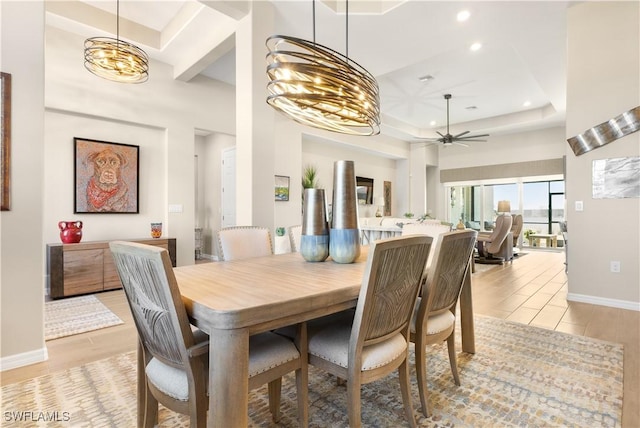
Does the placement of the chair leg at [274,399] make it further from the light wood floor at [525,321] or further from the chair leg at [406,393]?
the light wood floor at [525,321]

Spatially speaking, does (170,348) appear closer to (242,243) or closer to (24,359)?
(242,243)

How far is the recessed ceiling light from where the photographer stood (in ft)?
11.6

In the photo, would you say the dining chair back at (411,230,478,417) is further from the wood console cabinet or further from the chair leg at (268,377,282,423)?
the wood console cabinet

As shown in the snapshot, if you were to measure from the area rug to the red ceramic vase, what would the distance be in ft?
2.28

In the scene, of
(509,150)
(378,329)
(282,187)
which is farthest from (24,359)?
(509,150)

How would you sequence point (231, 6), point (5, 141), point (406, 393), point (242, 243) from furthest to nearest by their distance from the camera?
point (231, 6), point (242, 243), point (5, 141), point (406, 393)

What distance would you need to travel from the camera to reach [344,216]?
190cm

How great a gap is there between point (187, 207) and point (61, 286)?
1953mm

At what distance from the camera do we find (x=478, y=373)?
2.07m

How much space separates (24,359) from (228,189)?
4.83m

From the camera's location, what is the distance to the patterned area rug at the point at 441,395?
1.61 m

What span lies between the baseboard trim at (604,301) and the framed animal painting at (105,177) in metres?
5.83

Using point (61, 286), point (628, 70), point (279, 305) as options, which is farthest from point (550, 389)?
point (61, 286)

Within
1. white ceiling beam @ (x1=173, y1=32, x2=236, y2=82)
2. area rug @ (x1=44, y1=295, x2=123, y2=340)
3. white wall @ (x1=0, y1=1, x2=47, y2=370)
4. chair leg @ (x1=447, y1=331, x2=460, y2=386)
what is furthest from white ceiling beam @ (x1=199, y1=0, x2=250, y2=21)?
chair leg @ (x1=447, y1=331, x2=460, y2=386)
